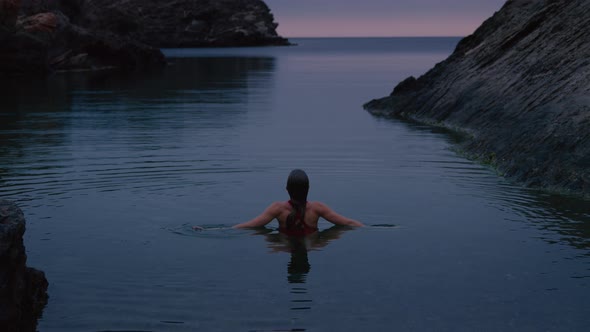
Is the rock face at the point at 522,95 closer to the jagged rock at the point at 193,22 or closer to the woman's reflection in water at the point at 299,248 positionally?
the woman's reflection in water at the point at 299,248

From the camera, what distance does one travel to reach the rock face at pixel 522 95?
673 inches

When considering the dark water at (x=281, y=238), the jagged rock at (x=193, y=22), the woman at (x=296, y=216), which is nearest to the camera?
the dark water at (x=281, y=238)

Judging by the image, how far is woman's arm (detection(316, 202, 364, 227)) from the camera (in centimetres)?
1227

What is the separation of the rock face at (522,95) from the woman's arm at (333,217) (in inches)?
201

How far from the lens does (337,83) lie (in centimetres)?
5409

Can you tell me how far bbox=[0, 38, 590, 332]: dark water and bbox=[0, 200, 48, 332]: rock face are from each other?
0.22 m

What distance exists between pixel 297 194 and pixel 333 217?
1.04 metres

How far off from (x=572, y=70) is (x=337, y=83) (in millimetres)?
34248

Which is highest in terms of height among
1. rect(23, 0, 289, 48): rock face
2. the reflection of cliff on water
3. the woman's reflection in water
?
rect(23, 0, 289, 48): rock face

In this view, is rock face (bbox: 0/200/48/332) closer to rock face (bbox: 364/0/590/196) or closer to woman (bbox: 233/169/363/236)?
woman (bbox: 233/169/363/236)

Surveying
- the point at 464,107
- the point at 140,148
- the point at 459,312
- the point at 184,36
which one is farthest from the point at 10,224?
the point at 184,36

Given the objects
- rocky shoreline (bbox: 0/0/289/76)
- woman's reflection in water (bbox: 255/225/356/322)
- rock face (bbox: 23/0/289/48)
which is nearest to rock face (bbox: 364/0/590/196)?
woman's reflection in water (bbox: 255/225/356/322)

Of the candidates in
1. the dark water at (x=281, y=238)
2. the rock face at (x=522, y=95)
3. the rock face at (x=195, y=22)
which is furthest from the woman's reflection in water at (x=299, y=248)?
the rock face at (x=195, y=22)

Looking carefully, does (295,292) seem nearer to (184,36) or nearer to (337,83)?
(337,83)
